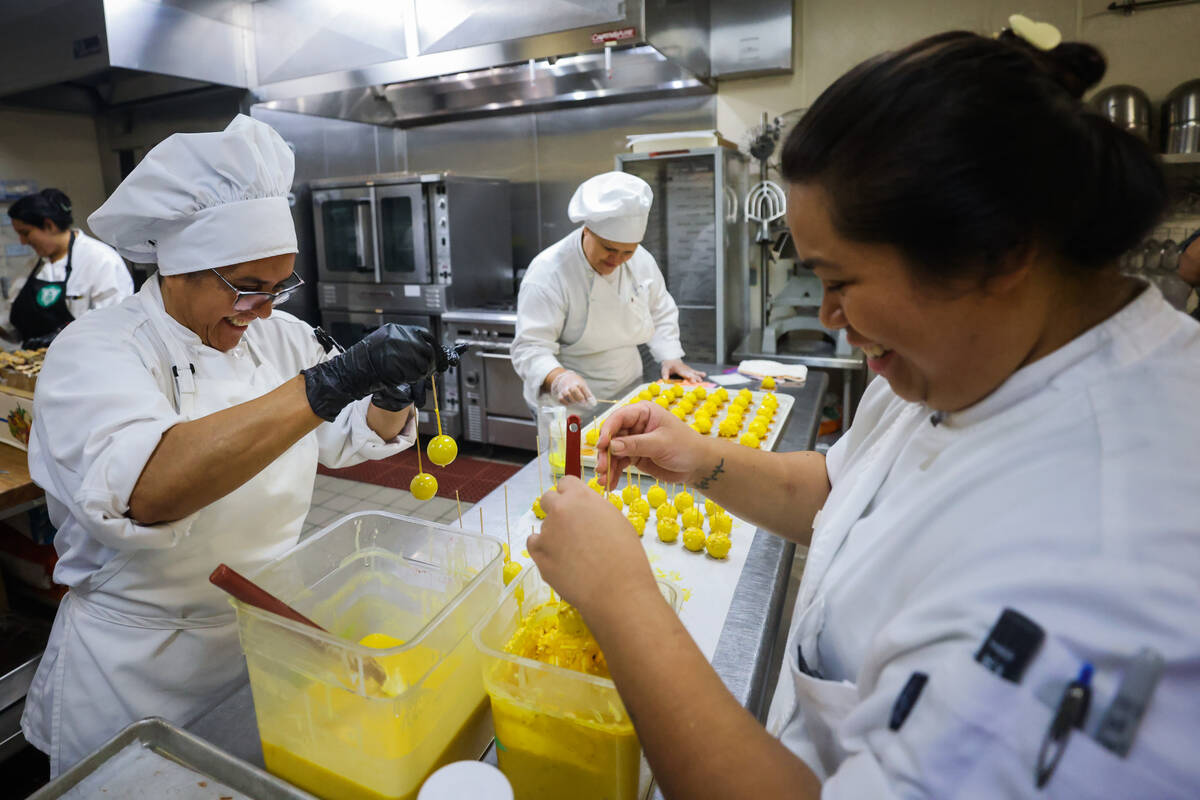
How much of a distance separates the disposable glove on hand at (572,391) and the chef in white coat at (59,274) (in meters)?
3.54

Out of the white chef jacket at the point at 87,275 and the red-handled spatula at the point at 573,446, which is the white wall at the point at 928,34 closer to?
the red-handled spatula at the point at 573,446

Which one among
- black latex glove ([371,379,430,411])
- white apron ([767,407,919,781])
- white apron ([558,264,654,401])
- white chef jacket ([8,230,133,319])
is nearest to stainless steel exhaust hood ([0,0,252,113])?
white chef jacket ([8,230,133,319])

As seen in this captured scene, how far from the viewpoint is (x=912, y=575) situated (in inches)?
27.8

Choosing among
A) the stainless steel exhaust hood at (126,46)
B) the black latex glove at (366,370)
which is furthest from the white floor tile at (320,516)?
the black latex glove at (366,370)

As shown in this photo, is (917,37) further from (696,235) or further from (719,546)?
(719,546)

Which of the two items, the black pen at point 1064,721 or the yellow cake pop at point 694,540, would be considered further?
the yellow cake pop at point 694,540

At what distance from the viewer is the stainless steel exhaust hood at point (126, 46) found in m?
3.90

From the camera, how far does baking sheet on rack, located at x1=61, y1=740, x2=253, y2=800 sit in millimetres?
920

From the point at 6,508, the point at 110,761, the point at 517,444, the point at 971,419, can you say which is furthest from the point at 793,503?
the point at 517,444

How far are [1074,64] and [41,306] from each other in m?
5.80

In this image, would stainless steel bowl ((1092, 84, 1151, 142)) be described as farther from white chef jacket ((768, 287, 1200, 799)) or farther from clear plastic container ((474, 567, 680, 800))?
clear plastic container ((474, 567, 680, 800))

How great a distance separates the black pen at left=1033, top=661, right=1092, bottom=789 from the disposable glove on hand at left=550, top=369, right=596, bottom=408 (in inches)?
87.5

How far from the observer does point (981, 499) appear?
2.18ft

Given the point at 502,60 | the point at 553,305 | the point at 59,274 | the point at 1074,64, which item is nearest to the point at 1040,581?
the point at 1074,64
